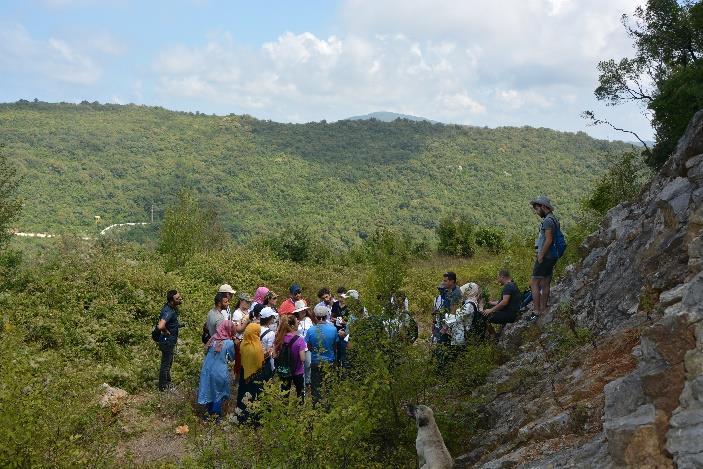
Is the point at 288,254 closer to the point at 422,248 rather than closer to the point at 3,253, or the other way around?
the point at 422,248

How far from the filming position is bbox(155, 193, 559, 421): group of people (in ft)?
26.6

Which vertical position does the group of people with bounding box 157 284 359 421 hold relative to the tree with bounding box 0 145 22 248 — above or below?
below

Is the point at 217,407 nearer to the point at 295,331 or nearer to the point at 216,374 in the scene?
the point at 216,374

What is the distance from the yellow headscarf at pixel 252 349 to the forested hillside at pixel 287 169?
4753 centimetres

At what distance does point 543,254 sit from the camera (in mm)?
9242

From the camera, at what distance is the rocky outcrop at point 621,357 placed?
3.90 meters

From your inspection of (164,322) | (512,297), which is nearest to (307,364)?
(164,322)

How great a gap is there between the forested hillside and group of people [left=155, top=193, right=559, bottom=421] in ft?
151

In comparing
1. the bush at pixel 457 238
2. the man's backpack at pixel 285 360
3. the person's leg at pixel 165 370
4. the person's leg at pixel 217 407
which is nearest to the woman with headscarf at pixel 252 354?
the man's backpack at pixel 285 360

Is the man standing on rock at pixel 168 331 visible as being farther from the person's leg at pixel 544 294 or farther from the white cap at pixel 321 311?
the person's leg at pixel 544 294

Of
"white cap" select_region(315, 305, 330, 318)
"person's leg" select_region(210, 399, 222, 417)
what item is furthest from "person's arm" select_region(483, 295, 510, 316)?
"person's leg" select_region(210, 399, 222, 417)

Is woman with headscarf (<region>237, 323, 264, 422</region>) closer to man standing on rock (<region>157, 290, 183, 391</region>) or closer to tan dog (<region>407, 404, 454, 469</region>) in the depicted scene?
man standing on rock (<region>157, 290, 183, 391</region>)

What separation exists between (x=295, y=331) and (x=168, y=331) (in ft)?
9.50

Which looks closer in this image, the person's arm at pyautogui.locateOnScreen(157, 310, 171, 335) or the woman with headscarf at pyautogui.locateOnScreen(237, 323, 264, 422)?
the woman with headscarf at pyautogui.locateOnScreen(237, 323, 264, 422)
